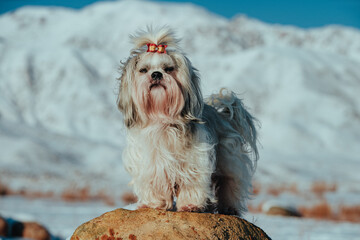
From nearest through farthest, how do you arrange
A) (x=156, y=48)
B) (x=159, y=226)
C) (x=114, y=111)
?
(x=159, y=226) → (x=156, y=48) → (x=114, y=111)

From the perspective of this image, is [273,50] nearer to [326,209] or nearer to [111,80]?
[111,80]

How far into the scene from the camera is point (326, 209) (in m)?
13.3

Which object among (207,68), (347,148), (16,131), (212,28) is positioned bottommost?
(16,131)

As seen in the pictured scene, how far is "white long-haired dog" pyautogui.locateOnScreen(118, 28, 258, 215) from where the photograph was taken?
3.79 metres

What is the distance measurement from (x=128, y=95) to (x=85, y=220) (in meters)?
7.26

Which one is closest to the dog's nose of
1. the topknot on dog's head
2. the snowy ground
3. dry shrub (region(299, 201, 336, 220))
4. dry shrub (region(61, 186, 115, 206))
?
the topknot on dog's head

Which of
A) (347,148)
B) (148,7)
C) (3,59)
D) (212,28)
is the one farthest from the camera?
(148,7)

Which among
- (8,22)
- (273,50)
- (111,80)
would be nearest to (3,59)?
(111,80)

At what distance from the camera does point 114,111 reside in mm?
38875

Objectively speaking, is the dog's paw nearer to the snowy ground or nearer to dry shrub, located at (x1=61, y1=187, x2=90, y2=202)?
the snowy ground

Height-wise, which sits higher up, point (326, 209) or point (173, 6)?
point (173, 6)

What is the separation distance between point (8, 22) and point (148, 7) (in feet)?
82.9

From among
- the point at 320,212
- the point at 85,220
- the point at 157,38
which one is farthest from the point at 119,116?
the point at 157,38

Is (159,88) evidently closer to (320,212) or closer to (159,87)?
(159,87)
